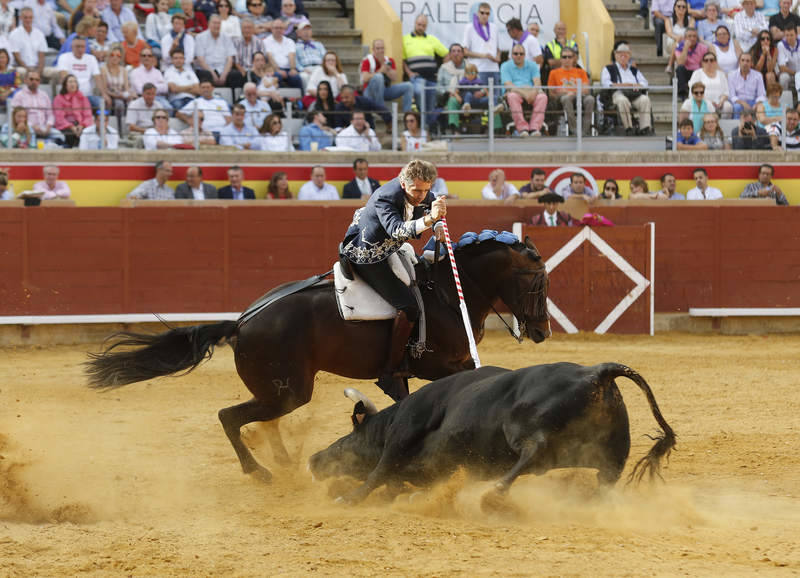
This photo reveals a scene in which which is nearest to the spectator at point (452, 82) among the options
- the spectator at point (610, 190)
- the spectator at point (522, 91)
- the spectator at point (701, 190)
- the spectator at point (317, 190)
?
the spectator at point (522, 91)

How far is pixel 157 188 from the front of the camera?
501 inches

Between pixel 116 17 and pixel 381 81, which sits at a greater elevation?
pixel 116 17

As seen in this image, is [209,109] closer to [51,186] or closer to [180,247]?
[180,247]

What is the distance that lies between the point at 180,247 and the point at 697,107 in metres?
6.48

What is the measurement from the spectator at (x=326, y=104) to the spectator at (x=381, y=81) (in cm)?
53

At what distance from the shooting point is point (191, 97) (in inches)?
517

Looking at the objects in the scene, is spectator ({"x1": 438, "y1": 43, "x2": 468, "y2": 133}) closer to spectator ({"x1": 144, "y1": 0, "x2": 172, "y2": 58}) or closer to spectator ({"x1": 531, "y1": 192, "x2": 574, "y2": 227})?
spectator ({"x1": 531, "y1": 192, "x2": 574, "y2": 227})

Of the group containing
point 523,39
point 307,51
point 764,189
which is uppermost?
point 523,39

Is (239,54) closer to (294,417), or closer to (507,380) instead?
(294,417)

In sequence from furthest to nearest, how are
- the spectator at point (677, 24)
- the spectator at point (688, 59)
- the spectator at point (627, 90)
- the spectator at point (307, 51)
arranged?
the spectator at point (677, 24)
the spectator at point (688, 59)
the spectator at point (307, 51)
the spectator at point (627, 90)

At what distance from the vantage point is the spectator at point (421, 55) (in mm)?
14234

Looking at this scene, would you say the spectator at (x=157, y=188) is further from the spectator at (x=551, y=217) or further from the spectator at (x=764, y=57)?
the spectator at (x=764, y=57)

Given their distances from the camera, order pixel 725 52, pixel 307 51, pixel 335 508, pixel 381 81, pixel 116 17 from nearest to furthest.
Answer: pixel 335 508 → pixel 381 81 → pixel 116 17 → pixel 307 51 → pixel 725 52

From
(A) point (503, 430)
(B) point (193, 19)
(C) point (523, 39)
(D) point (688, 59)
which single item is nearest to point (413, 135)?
(C) point (523, 39)
